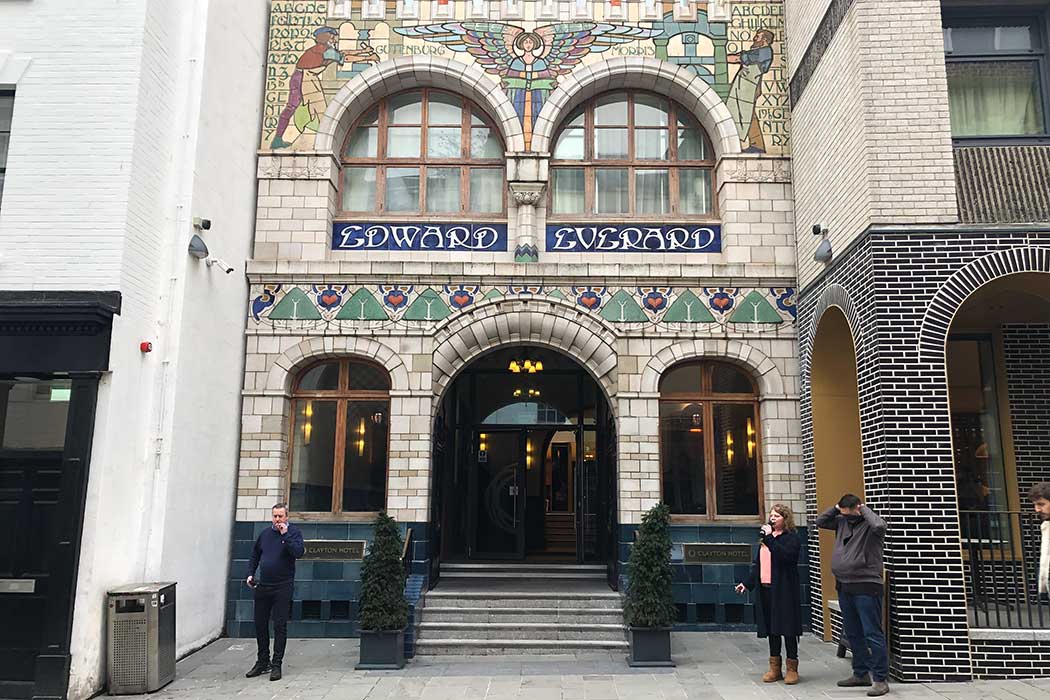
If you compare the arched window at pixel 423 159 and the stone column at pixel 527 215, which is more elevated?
the arched window at pixel 423 159

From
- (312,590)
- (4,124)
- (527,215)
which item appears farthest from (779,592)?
(4,124)

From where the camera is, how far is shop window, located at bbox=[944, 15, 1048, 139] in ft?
30.9

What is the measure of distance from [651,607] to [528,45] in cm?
782

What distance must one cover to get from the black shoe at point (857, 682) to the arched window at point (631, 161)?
6447mm

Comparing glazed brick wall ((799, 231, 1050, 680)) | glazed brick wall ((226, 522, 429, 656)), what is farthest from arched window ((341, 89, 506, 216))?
glazed brick wall ((799, 231, 1050, 680))

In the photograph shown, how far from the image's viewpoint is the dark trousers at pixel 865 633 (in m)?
7.65

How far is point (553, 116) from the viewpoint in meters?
11.6

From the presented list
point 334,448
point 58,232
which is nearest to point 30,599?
point 58,232

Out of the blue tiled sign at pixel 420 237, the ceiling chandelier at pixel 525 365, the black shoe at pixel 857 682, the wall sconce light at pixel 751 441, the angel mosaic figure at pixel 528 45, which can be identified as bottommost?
the black shoe at pixel 857 682

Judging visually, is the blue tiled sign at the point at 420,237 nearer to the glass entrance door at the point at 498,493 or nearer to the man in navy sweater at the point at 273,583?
the glass entrance door at the point at 498,493

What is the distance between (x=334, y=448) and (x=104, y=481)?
143 inches

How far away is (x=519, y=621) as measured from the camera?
401 inches

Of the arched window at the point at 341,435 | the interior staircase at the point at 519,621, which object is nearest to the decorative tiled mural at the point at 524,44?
the arched window at the point at 341,435

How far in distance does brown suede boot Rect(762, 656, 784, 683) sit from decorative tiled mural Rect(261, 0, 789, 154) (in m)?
6.97
